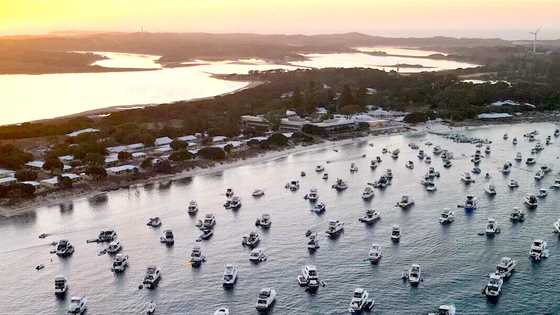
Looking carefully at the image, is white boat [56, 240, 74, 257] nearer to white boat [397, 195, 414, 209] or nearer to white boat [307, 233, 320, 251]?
white boat [307, 233, 320, 251]

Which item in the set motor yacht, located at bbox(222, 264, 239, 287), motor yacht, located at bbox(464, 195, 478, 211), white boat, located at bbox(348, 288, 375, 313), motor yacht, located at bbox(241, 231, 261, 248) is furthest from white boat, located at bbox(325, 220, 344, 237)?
motor yacht, located at bbox(464, 195, 478, 211)

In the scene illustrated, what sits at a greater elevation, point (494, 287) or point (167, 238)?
point (494, 287)

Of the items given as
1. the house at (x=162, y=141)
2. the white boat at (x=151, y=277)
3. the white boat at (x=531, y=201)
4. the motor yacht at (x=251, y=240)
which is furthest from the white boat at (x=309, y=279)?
the house at (x=162, y=141)

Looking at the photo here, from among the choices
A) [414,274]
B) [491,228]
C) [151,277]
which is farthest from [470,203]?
[151,277]

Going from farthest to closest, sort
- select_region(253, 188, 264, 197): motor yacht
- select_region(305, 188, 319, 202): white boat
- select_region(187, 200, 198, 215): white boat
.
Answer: select_region(253, 188, 264, 197): motor yacht, select_region(305, 188, 319, 202): white boat, select_region(187, 200, 198, 215): white boat

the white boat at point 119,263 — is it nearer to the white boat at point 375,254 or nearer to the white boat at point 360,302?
the white boat at point 360,302

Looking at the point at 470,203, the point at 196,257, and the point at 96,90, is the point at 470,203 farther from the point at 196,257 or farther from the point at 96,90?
the point at 96,90

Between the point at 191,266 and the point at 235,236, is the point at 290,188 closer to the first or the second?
the point at 235,236
